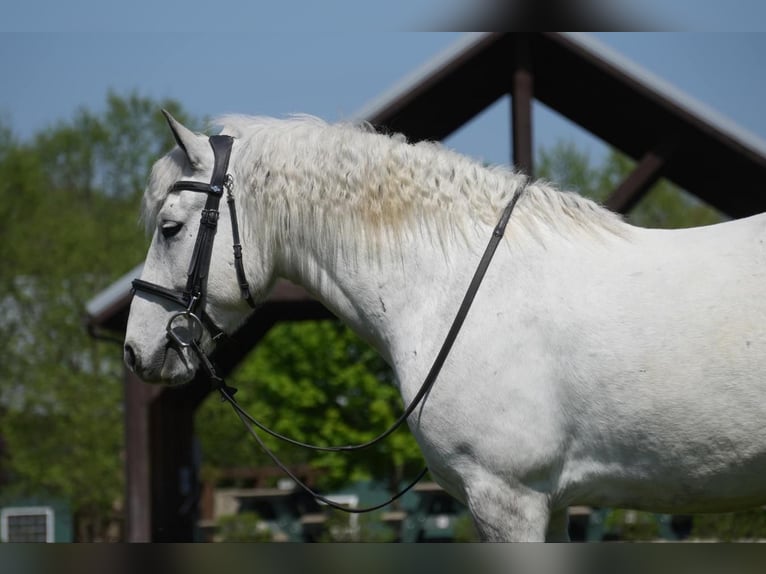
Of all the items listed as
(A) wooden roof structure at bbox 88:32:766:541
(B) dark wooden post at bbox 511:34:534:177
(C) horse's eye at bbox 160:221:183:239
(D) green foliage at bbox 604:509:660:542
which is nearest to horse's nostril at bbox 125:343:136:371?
(C) horse's eye at bbox 160:221:183:239

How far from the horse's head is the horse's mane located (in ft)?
0.24

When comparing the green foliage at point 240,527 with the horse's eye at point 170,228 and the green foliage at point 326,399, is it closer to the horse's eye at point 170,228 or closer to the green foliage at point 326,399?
the green foliage at point 326,399

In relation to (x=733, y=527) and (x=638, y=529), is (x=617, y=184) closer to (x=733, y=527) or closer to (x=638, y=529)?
(x=638, y=529)

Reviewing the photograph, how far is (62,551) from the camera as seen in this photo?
144 centimetres

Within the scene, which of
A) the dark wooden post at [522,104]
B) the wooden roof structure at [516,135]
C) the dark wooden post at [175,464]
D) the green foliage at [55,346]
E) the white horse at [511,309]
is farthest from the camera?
the green foliage at [55,346]

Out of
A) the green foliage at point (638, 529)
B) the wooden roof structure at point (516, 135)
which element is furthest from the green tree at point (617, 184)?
the wooden roof structure at point (516, 135)

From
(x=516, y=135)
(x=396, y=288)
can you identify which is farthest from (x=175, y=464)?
(x=396, y=288)

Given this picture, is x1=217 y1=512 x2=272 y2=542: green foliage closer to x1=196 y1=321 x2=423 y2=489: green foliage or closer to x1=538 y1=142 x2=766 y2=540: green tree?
x1=196 y1=321 x2=423 y2=489: green foliage

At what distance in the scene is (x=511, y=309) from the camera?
3.10m

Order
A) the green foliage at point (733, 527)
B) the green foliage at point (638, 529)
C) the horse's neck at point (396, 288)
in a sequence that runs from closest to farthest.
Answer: the horse's neck at point (396, 288) < the green foliage at point (733, 527) < the green foliage at point (638, 529)

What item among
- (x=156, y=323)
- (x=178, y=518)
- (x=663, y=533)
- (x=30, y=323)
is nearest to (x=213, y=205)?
(x=156, y=323)

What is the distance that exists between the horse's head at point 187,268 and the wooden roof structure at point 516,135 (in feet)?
11.4

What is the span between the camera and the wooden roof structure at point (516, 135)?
7.54 metres

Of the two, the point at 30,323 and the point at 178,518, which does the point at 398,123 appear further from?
the point at 30,323
